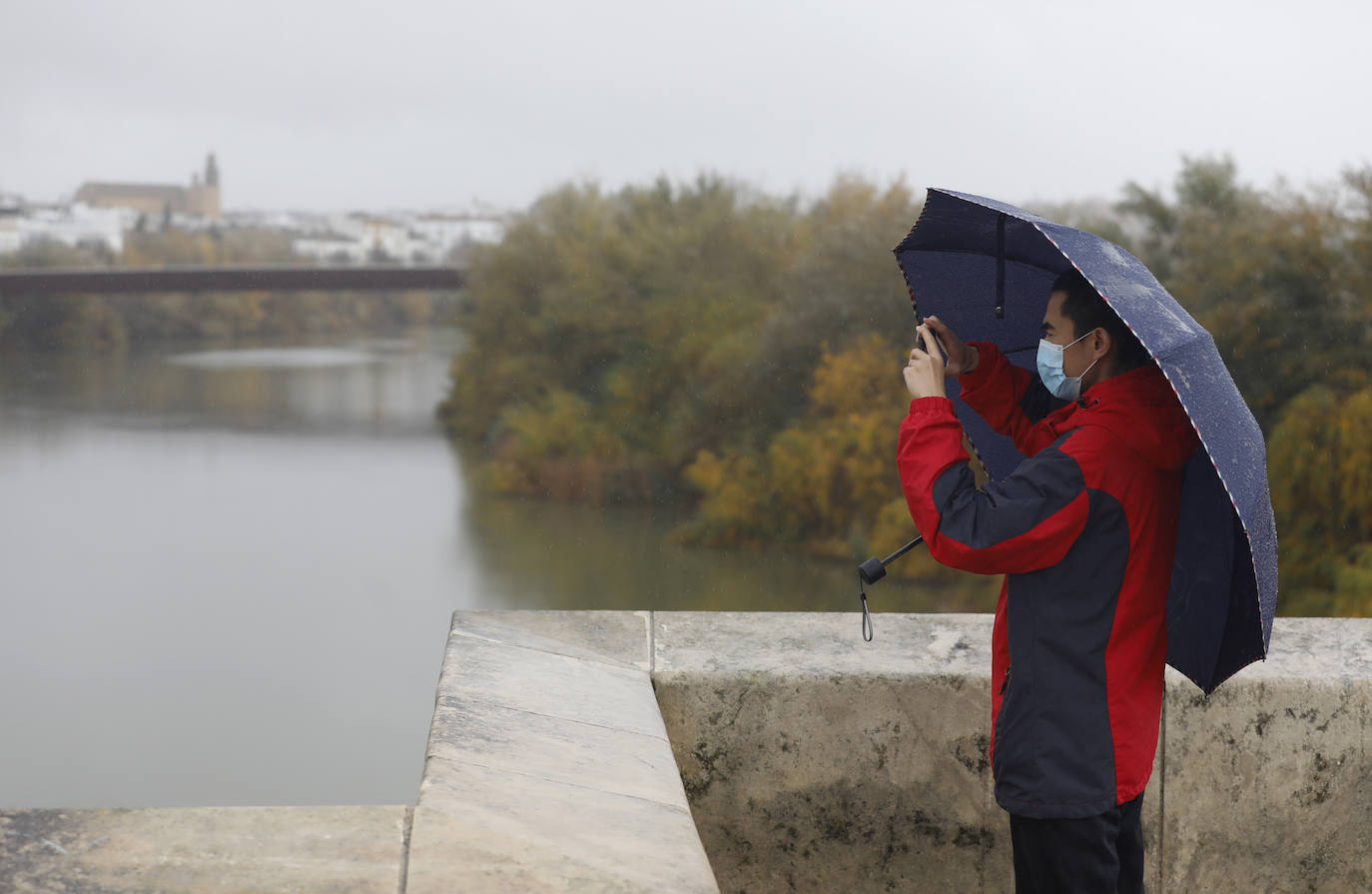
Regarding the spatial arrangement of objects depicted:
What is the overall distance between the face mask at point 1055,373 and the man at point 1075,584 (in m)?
0.12

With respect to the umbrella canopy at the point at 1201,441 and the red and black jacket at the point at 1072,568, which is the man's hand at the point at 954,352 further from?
the red and black jacket at the point at 1072,568

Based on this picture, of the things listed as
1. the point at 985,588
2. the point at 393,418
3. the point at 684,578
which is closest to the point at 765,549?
the point at 684,578

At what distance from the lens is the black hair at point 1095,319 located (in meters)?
1.84

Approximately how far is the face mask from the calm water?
25097mm

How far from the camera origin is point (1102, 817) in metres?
1.75

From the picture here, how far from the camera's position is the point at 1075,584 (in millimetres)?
1700

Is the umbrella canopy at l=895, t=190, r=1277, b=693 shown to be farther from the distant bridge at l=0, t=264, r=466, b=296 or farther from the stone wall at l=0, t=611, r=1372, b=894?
the distant bridge at l=0, t=264, r=466, b=296

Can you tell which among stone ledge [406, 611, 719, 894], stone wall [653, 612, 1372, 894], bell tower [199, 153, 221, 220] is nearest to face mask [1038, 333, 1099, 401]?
stone wall [653, 612, 1372, 894]

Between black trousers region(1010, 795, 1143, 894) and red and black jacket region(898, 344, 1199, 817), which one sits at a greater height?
red and black jacket region(898, 344, 1199, 817)

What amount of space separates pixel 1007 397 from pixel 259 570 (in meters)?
35.5

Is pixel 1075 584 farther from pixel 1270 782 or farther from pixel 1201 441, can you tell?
pixel 1270 782

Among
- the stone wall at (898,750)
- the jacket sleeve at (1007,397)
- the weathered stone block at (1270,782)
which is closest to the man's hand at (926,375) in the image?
the jacket sleeve at (1007,397)

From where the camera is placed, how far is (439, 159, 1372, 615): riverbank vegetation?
2386 centimetres

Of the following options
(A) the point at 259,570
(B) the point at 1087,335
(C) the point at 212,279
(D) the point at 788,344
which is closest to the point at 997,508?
(B) the point at 1087,335
